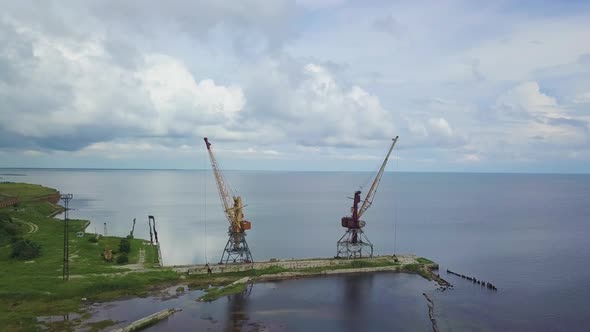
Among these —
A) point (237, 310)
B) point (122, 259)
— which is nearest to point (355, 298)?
point (237, 310)

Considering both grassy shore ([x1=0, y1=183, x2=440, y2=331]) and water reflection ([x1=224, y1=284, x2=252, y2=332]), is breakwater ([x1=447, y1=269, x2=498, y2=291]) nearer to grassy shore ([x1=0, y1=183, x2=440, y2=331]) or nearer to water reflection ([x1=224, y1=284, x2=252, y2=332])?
grassy shore ([x1=0, y1=183, x2=440, y2=331])

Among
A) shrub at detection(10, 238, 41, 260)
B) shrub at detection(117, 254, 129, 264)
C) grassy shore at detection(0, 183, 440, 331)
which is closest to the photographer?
grassy shore at detection(0, 183, 440, 331)

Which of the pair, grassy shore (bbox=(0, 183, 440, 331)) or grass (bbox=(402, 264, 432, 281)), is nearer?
grassy shore (bbox=(0, 183, 440, 331))

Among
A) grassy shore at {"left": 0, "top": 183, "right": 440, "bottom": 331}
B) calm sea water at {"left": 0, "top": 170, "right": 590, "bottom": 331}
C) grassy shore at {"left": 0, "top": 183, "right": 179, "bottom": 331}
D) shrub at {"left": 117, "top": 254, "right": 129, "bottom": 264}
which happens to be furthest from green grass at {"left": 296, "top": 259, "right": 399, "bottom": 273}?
shrub at {"left": 117, "top": 254, "right": 129, "bottom": 264}

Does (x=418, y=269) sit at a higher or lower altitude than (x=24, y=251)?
lower

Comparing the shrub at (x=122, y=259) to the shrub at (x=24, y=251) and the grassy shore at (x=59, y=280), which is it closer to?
the grassy shore at (x=59, y=280)

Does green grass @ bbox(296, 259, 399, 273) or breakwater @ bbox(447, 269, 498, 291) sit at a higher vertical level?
green grass @ bbox(296, 259, 399, 273)

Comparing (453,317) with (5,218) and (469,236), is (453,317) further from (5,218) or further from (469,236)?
(5,218)

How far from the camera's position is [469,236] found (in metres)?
124

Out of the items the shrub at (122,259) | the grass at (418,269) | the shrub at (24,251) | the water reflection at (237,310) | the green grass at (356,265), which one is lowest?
the water reflection at (237,310)

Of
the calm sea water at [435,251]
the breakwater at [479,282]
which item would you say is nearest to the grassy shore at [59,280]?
the calm sea water at [435,251]

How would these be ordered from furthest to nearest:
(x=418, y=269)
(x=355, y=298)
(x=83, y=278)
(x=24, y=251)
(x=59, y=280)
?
1. (x=418, y=269)
2. (x=24, y=251)
3. (x=83, y=278)
4. (x=355, y=298)
5. (x=59, y=280)

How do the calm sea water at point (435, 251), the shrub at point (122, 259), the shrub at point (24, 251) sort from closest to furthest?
the calm sea water at point (435, 251) → the shrub at point (24, 251) → the shrub at point (122, 259)

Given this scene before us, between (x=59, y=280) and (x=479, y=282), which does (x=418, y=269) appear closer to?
(x=479, y=282)
